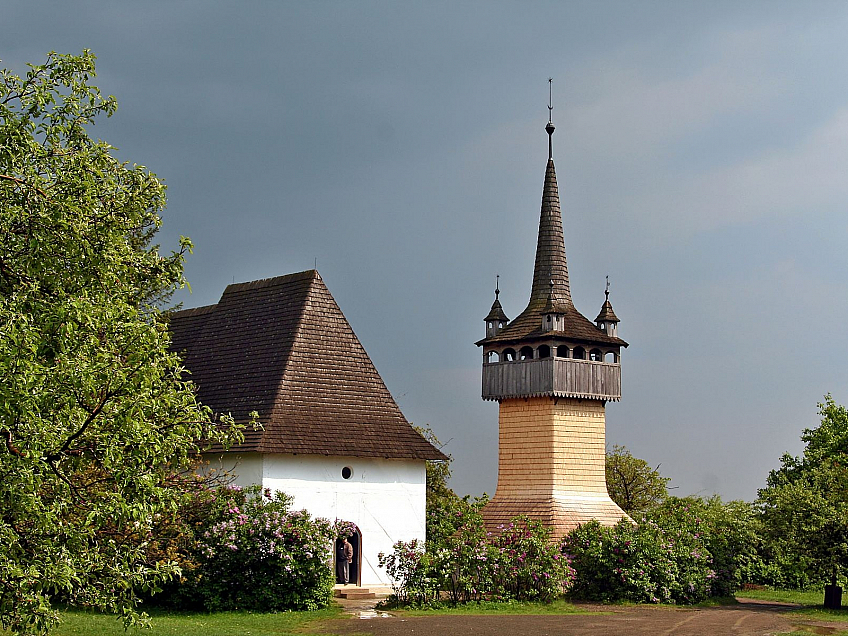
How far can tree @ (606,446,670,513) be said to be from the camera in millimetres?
47562

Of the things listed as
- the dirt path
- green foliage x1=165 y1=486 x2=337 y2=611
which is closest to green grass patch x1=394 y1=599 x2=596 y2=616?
the dirt path

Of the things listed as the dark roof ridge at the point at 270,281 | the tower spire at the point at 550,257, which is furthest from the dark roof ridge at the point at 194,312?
the tower spire at the point at 550,257

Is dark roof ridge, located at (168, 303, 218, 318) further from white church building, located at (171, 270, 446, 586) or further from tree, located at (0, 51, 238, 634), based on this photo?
tree, located at (0, 51, 238, 634)

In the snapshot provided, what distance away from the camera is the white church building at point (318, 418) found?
28.1m

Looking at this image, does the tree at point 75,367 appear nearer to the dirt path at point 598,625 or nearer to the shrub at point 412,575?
the dirt path at point 598,625

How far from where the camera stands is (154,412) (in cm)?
1324

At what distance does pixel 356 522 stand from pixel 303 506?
5.49ft

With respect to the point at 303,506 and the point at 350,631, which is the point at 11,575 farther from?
the point at 303,506

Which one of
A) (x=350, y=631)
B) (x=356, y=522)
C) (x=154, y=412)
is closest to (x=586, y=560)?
(x=356, y=522)

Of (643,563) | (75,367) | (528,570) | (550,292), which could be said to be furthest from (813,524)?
(75,367)

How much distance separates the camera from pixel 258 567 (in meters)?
25.3

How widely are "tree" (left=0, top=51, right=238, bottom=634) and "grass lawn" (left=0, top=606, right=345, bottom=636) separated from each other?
6209mm

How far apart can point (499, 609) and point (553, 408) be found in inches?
501

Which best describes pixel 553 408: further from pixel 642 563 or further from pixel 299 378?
pixel 299 378
